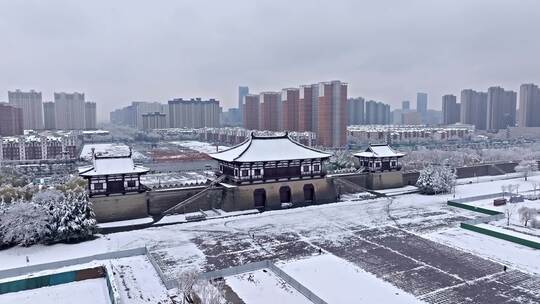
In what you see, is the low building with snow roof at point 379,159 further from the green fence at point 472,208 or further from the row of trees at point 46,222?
the row of trees at point 46,222

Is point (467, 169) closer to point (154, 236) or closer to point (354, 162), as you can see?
point (354, 162)

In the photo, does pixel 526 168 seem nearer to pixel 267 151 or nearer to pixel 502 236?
pixel 502 236

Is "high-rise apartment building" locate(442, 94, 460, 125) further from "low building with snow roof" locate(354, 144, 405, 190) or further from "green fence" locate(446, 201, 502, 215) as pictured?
"green fence" locate(446, 201, 502, 215)

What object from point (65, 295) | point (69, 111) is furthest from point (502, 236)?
point (69, 111)

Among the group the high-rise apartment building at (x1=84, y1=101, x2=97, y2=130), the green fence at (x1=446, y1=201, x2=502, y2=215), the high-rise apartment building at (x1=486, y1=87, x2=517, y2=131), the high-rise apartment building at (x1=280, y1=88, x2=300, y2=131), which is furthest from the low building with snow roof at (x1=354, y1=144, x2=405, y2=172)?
the high-rise apartment building at (x1=84, y1=101, x2=97, y2=130)

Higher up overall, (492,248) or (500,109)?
(500,109)

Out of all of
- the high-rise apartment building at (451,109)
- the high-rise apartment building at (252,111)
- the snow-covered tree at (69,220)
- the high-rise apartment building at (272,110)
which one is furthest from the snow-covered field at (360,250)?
the high-rise apartment building at (451,109)
